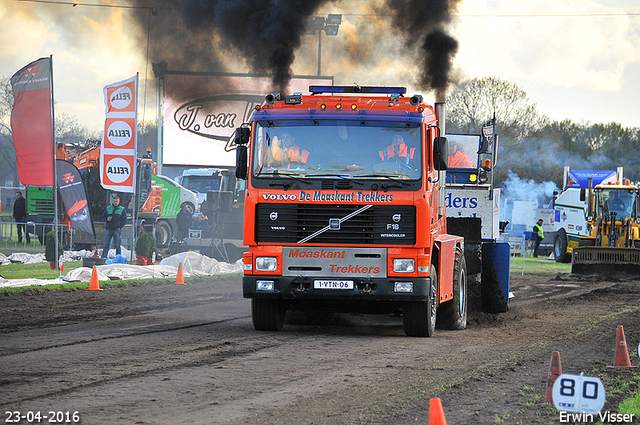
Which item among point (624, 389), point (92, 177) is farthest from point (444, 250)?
point (92, 177)

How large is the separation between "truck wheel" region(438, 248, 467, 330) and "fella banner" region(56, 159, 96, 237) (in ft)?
40.5

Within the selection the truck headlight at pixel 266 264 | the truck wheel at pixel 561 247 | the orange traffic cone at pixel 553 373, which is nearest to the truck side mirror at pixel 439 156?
the truck headlight at pixel 266 264

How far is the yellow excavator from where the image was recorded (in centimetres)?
2597

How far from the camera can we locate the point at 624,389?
741 centimetres

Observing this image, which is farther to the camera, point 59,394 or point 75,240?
point 75,240

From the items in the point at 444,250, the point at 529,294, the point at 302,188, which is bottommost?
the point at 529,294

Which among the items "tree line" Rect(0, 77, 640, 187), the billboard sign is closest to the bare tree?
"tree line" Rect(0, 77, 640, 187)

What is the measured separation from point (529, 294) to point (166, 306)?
970 centimetres

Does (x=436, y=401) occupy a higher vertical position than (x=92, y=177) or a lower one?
lower

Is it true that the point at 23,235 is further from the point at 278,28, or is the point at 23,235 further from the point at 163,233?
the point at 278,28

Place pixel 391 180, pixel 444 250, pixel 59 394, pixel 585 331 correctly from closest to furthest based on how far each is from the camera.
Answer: pixel 59 394 < pixel 391 180 < pixel 444 250 < pixel 585 331

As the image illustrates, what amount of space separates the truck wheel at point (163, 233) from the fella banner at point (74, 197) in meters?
8.47

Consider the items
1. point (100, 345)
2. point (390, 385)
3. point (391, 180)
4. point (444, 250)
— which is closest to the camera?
point (390, 385)

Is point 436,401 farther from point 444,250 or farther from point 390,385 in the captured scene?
point 444,250
